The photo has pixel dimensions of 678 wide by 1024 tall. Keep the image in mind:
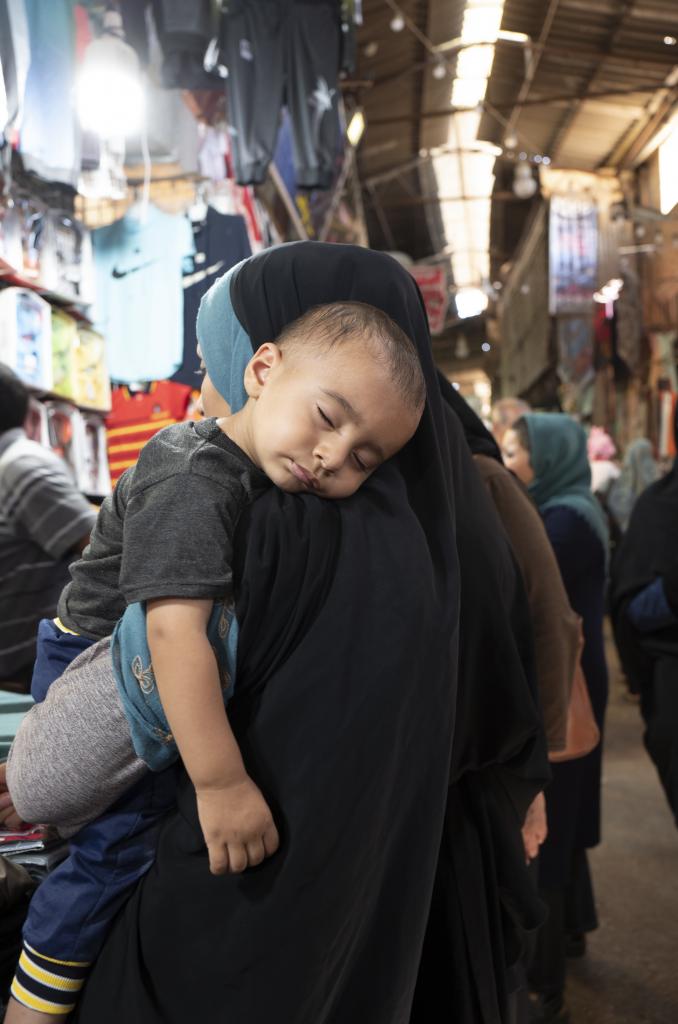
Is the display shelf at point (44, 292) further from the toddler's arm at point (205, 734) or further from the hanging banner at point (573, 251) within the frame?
the hanging banner at point (573, 251)

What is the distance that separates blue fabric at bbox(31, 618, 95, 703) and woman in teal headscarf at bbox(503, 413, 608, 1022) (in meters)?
2.61

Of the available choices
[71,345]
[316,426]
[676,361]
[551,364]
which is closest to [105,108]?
[71,345]

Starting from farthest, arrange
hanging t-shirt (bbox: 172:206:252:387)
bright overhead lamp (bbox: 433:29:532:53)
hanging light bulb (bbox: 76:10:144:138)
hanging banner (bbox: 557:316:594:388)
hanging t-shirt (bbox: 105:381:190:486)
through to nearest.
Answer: hanging banner (bbox: 557:316:594:388) < bright overhead lamp (bbox: 433:29:532:53) < hanging t-shirt (bbox: 172:206:252:387) < hanging t-shirt (bbox: 105:381:190:486) < hanging light bulb (bbox: 76:10:144:138)

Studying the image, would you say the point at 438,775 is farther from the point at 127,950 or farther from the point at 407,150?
the point at 407,150

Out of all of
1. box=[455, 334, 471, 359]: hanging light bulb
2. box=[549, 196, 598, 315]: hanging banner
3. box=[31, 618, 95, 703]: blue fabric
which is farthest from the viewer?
box=[455, 334, 471, 359]: hanging light bulb

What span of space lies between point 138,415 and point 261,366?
10.8 feet

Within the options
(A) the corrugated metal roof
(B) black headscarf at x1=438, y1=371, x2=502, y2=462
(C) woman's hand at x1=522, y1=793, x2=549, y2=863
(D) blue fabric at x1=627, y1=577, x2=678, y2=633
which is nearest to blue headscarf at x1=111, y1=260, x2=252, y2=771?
(B) black headscarf at x1=438, y1=371, x2=502, y2=462

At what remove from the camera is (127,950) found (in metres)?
1.34

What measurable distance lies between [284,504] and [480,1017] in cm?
100

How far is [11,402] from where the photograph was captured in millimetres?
3029

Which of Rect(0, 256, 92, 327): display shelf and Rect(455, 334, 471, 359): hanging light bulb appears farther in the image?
Rect(455, 334, 471, 359): hanging light bulb

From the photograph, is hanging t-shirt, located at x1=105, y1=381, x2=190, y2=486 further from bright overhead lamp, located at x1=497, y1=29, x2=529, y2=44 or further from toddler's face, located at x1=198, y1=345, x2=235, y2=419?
bright overhead lamp, located at x1=497, y1=29, x2=529, y2=44

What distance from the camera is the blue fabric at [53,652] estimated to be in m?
1.47

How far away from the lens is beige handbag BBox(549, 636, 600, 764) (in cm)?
289
